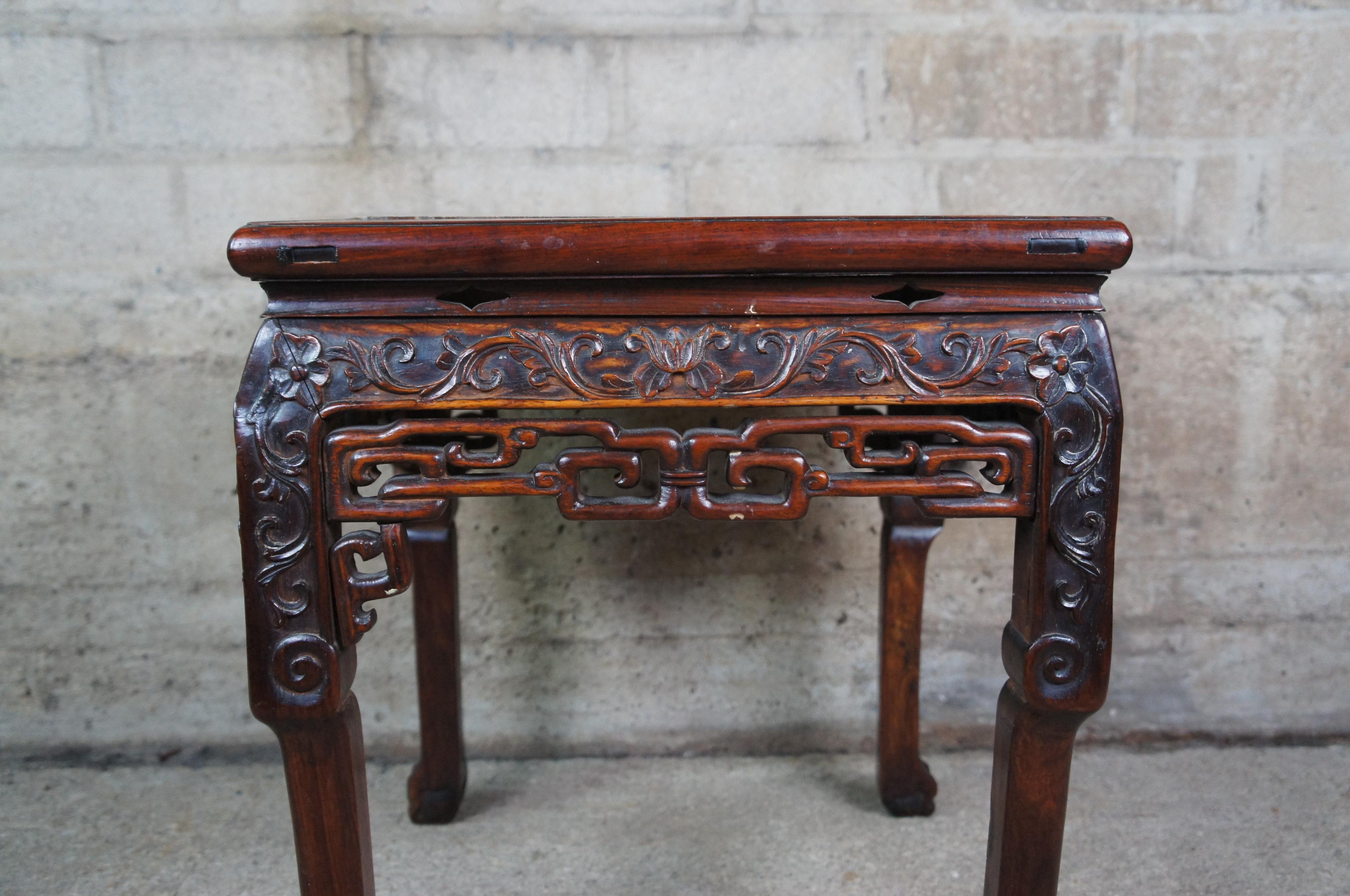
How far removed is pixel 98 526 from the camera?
69.5 inches

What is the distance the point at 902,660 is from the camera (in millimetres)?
1575

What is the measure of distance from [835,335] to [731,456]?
17 centimetres

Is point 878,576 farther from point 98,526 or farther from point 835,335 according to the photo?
point 98,526

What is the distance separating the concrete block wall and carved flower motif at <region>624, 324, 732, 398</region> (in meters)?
0.78

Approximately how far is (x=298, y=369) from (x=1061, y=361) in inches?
30.6

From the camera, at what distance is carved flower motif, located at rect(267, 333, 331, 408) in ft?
3.15

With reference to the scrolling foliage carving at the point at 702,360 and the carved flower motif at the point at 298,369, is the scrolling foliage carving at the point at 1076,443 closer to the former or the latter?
the scrolling foliage carving at the point at 702,360

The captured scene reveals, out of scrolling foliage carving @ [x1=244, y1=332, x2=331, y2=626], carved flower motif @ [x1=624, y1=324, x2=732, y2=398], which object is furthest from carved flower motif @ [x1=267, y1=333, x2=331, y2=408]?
carved flower motif @ [x1=624, y1=324, x2=732, y2=398]

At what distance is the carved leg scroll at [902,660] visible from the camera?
154cm

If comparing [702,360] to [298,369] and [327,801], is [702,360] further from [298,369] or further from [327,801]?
[327,801]

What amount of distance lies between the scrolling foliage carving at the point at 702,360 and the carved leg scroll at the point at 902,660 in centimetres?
57

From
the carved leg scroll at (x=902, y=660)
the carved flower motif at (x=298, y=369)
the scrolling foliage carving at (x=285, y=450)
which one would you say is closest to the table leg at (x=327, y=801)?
the scrolling foliage carving at (x=285, y=450)

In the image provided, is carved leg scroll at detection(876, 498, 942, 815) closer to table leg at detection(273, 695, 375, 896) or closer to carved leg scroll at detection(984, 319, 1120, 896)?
carved leg scroll at detection(984, 319, 1120, 896)

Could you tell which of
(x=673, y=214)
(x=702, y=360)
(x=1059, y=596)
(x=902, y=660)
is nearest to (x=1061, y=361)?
(x=1059, y=596)
